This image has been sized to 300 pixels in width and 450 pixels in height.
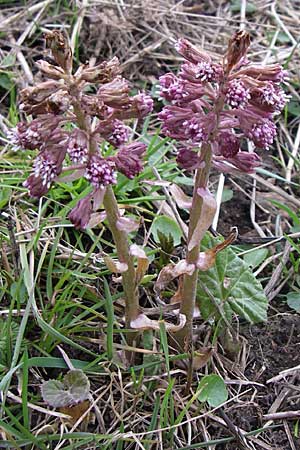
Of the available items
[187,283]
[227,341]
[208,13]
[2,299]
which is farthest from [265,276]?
[208,13]

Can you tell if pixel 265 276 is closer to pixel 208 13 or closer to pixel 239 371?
pixel 239 371

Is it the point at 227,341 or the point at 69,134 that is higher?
the point at 69,134

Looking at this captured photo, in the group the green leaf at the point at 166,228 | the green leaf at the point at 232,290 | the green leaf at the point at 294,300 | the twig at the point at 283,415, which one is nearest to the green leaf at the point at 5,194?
the green leaf at the point at 166,228

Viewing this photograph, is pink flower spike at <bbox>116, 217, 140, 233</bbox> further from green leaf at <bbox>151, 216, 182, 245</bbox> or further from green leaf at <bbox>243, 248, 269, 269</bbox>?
green leaf at <bbox>243, 248, 269, 269</bbox>

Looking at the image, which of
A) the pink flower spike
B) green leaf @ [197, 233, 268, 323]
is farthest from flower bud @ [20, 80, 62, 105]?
green leaf @ [197, 233, 268, 323]

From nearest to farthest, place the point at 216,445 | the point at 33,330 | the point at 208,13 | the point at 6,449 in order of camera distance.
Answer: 1. the point at 6,449
2. the point at 216,445
3. the point at 33,330
4. the point at 208,13
